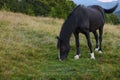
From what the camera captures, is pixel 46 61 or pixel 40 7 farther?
pixel 40 7

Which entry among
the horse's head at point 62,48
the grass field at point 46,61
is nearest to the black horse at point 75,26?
the horse's head at point 62,48

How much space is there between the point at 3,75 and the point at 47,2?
2089 inches

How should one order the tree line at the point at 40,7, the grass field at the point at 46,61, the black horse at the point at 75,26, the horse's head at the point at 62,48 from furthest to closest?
the tree line at the point at 40,7 < the black horse at the point at 75,26 < the horse's head at the point at 62,48 < the grass field at the point at 46,61

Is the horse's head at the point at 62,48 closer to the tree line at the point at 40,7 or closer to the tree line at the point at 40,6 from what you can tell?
the tree line at the point at 40,7

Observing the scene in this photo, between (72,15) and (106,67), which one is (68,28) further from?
(106,67)

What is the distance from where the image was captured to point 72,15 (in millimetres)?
10727

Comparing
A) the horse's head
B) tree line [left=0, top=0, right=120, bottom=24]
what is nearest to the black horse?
the horse's head

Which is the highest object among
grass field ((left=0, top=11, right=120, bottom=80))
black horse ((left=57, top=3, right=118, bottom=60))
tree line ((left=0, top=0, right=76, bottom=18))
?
black horse ((left=57, top=3, right=118, bottom=60))

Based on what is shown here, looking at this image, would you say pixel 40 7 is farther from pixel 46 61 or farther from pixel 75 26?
pixel 46 61

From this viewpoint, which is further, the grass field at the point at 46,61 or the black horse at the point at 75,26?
the black horse at the point at 75,26

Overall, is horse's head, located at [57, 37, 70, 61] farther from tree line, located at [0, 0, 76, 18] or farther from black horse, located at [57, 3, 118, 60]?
tree line, located at [0, 0, 76, 18]

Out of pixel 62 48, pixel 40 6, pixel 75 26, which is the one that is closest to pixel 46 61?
pixel 62 48

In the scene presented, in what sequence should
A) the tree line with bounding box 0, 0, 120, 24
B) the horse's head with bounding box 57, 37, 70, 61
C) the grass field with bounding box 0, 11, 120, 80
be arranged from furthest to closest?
1. the tree line with bounding box 0, 0, 120, 24
2. the horse's head with bounding box 57, 37, 70, 61
3. the grass field with bounding box 0, 11, 120, 80

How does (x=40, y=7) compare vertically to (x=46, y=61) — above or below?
below
